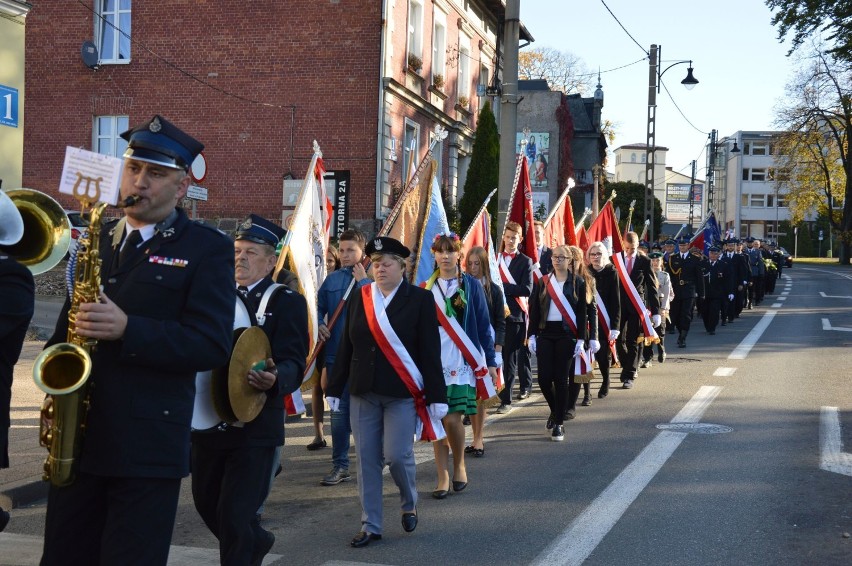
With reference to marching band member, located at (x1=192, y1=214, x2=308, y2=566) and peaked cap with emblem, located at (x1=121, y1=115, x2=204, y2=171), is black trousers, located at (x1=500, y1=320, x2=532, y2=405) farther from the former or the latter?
peaked cap with emblem, located at (x1=121, y1=115, x2=204, y2=171)

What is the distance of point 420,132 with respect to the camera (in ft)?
94.4

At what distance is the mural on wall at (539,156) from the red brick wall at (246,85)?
23690mm

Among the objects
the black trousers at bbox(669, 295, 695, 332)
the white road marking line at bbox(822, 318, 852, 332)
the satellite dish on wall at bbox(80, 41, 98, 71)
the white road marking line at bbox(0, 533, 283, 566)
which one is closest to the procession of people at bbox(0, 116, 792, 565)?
the white road marking line at bbox(0, 533, 283, 566)

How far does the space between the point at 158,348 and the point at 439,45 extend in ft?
93.6

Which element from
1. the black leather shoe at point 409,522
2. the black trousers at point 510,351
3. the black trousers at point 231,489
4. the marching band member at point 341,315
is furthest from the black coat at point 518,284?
the black trousers at point 231,489

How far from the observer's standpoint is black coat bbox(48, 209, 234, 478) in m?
3.15

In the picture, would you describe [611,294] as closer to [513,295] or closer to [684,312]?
[513,295]

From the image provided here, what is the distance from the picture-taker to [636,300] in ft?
45.5

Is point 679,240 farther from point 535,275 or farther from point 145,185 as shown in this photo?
A: point 145,185

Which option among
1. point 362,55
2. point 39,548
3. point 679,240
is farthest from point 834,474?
point 362,55

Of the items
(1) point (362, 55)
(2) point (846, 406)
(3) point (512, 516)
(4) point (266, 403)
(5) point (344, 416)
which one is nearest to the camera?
(4) point (266, 403)

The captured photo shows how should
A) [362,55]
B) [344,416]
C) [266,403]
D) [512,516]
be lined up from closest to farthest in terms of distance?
[266,403] → [512,516] → [344,416] → [362,55]

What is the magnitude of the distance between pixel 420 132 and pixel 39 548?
23648 millimetres

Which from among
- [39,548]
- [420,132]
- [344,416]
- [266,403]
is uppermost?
[420,132]
